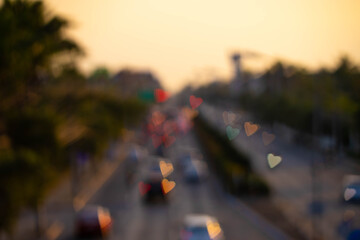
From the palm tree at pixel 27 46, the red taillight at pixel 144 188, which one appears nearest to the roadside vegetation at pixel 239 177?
the red taillight at pixel 144 188

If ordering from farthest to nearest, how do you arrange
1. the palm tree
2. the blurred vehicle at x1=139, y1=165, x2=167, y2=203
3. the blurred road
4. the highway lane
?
the blurred vehicle at x1=139, y1=165, x2=167, y2=203
the highway lane
the blurred road
the palm tree

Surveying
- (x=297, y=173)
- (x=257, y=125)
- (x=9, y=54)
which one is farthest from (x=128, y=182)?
(x=257, y=125)

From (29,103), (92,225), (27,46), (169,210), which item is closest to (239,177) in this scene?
(169,210)

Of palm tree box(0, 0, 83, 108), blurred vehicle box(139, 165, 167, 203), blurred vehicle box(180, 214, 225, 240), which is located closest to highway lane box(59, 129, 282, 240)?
blurred vehicle box(139, 165, 167, 203)

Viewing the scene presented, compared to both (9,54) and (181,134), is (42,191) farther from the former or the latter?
(181,134)

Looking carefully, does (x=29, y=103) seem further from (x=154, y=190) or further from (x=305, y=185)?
(x=305, y=185)

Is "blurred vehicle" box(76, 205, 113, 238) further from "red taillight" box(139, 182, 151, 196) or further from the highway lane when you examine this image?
"red taillight" box(139, 182, 151, 196)

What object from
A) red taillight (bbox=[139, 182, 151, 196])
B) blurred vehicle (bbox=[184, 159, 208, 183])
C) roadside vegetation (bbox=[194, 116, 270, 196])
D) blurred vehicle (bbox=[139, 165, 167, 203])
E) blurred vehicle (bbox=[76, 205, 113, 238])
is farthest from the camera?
blurred vehicle (bbox=[184, 159, 208, 183])

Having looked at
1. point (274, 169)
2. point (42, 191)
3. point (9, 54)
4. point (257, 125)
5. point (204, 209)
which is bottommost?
point (257, 125)
